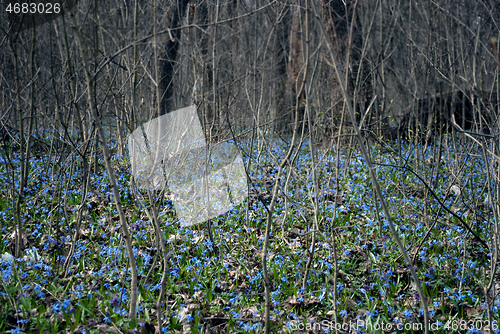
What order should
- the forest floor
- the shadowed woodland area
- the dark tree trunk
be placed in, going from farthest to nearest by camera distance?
1. the dark tree trunk
2. the forest floor
3. the shadowed woodland area

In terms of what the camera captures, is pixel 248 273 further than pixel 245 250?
No

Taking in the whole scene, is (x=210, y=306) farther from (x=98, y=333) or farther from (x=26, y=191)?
(x=26, y=191)

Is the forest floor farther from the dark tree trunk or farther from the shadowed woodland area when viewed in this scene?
the dark tree trunk

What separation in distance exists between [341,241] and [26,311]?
94.8 inches

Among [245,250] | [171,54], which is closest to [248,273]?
[245,250]

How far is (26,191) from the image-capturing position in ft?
13.5

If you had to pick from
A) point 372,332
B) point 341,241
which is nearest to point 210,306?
point 372,332

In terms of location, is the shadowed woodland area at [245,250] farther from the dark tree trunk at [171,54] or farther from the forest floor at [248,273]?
the dark tree trunk at [171,54]

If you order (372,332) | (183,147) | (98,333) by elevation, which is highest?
(183,147)

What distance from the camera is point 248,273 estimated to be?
284 cm

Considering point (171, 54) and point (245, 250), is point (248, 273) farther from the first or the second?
point (171, 54)

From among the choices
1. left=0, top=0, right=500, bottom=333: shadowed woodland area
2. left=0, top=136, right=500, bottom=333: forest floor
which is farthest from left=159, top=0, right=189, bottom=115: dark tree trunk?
left=0, top=136, right=500, bottom=333: forest floor

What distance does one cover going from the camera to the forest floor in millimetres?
2209

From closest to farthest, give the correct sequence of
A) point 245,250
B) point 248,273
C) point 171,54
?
point 248,273 → point 245,250 → point 171,54
